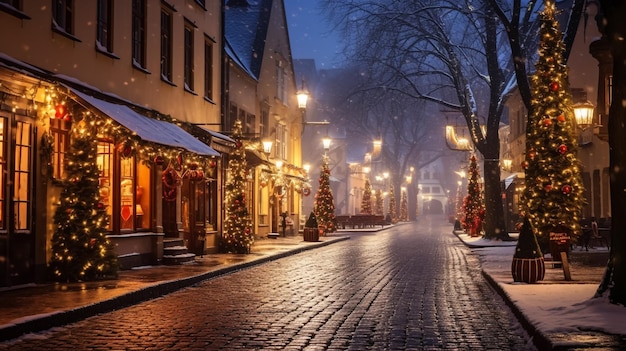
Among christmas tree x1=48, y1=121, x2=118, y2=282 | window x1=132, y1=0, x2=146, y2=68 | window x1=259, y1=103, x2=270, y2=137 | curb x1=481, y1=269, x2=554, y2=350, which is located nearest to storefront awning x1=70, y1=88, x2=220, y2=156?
christmas tree x1=48, y1=121, x2=118, y2=282

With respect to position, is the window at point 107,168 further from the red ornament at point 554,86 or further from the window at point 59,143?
the red ornament at point 554,86

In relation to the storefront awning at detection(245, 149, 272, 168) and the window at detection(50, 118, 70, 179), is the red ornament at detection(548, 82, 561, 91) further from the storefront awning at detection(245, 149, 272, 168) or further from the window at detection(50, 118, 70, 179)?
the storefront awning at detection(245, 149, 272, 168)

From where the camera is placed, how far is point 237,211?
2809cm

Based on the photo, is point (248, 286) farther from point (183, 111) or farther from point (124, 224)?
point (183, 111)

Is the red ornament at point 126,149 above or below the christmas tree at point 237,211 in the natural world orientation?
above

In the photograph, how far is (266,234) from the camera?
142 ft

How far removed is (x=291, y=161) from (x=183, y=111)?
2397 centimetres

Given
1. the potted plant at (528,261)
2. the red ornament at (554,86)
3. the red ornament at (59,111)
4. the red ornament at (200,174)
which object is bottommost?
the potted plant at (528,261)

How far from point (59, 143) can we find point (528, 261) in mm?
9435

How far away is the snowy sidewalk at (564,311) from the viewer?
9070 mm

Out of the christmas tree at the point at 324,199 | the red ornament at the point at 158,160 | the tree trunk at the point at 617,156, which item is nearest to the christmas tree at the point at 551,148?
the red ornament at the point at 158,160

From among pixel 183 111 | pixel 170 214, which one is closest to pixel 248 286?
pixel 170 214

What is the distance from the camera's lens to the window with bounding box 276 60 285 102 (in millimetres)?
45544

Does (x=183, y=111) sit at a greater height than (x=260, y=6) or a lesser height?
lesser
